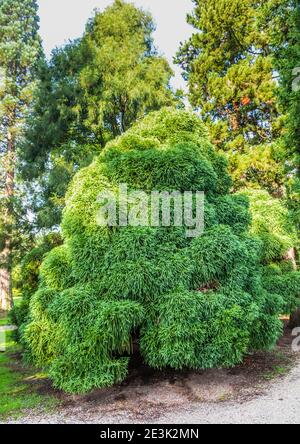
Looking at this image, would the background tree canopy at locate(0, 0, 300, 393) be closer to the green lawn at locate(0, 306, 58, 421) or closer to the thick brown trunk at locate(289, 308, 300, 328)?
the green lawn at locate(0, 306, 58, 421)

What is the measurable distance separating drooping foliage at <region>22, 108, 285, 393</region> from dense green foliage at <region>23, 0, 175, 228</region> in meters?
3.28

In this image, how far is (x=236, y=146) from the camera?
8977mm

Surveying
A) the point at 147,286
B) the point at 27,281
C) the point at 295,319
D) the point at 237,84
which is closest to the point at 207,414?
the point at 147,286

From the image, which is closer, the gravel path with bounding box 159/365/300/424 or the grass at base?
the gravel path with bounding box 159/365/300/424

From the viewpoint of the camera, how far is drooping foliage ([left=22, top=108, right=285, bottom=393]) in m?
4.09

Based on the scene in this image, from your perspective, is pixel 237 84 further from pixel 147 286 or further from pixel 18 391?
pixel 18 391

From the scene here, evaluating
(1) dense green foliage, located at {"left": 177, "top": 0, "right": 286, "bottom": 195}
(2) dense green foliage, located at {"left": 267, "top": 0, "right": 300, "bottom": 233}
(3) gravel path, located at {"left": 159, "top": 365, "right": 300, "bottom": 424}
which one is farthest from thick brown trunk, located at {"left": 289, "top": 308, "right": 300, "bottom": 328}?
(3) gravel path, located at {"left": 159, "top": 365, "right": 300, "bottom": 424}

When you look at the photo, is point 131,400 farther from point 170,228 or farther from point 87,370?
point 170,228

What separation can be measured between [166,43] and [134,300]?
905cm

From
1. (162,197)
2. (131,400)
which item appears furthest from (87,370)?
(162,197)

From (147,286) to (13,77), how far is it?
1434 cm

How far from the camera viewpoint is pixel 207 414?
395cm

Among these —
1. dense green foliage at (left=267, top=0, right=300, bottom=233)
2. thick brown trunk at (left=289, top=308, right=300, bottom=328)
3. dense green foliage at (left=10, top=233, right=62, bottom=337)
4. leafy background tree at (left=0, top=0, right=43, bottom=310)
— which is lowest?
thick brown trunk at (left=289, top=308, right=300, bottom=328)
